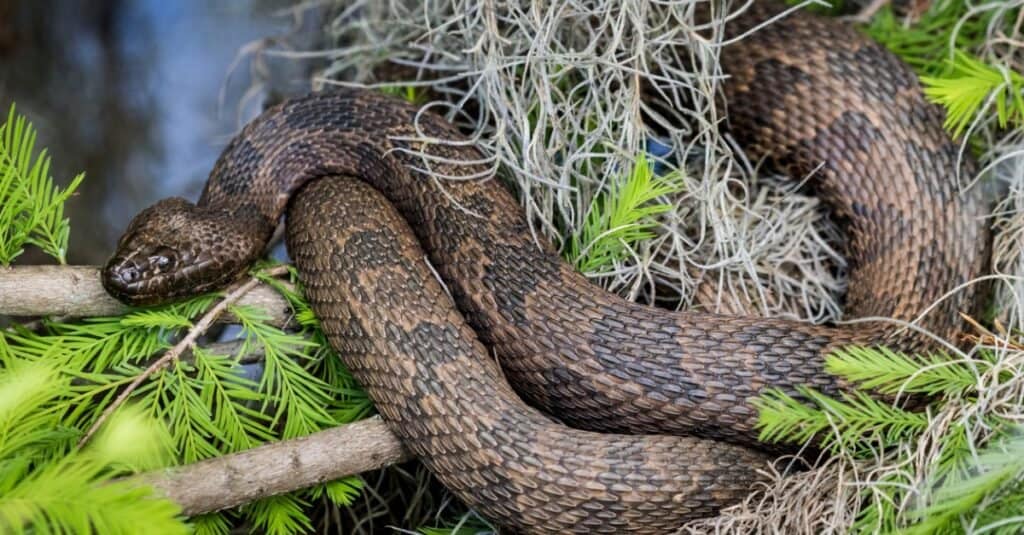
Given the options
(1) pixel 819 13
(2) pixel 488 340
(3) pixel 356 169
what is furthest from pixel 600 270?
(1) pixel 819 13

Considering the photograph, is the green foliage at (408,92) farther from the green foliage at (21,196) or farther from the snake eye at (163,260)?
the green foliage at (21,196)

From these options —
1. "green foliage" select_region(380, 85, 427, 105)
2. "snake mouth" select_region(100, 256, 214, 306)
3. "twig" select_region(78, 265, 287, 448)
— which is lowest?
"twig" select_region(78, 265, 287, 448)

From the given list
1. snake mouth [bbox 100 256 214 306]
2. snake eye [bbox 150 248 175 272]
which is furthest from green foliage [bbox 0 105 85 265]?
snake eye [bbox 150 248 175 272]

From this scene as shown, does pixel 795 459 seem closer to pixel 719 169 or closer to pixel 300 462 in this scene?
pixel 719 169

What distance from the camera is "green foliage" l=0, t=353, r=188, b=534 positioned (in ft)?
6.54

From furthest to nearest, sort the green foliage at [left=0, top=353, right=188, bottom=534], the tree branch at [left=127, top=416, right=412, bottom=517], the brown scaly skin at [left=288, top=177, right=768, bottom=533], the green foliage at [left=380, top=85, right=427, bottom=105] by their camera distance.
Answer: the green foliage at [left=380, top=85, right=427, bottom=105] → the brown scaly skin at [left=288, top=177, right=768, bottom=533] → the tree branch at [left=127, top=416, right=412, bottom=517] → the green foliage at [left=0, top=353, right=188, bottom=534]

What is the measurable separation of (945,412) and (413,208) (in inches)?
76.6

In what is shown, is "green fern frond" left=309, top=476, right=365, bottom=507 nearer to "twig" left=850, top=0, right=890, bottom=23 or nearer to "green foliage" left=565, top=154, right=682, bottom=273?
"green foliage" left=565, top=154, right=682, bottom=273

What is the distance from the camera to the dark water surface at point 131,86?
4461 millimetres

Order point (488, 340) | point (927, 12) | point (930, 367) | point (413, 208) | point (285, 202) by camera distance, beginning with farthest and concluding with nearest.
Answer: point (927, 12) < point (285, 202) < point (413, 208) < point (488, 340) < point (930, 367)

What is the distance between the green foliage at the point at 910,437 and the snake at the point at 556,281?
0.19m

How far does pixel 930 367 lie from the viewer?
8.11 ft

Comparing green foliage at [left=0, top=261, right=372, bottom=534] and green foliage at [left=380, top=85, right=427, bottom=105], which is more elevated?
green foliage at [left=380, top=85, right=427, bottom=105]

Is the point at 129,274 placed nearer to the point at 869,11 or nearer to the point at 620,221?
the point at 620,221
